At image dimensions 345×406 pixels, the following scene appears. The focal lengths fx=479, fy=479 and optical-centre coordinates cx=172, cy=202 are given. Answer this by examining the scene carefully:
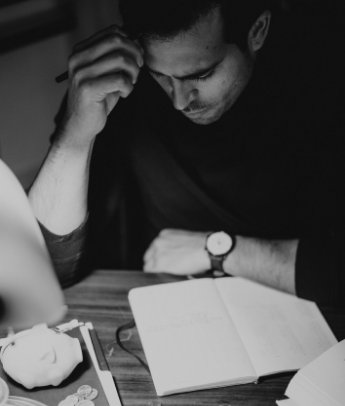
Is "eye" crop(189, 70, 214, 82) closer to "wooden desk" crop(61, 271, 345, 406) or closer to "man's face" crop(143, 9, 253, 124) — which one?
"man's face" crop(143, 9, 253, 124)

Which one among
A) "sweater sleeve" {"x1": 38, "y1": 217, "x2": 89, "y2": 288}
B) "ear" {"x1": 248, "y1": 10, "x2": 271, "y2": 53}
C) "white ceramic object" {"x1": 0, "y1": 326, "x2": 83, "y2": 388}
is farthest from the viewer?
"ear" {"x1": 248, "y1": 10, "x2": 271, "y2": 53}

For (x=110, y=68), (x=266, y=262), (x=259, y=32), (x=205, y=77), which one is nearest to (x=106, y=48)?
(x=110, y=68)

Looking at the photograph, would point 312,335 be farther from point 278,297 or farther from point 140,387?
point 140,387

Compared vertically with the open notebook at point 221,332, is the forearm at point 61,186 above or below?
above

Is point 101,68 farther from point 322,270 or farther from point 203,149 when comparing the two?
point 322,270

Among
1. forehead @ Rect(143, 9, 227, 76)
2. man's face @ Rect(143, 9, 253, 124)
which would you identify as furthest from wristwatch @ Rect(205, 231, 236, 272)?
forehead @ Rect(143, 9, 227, 76)

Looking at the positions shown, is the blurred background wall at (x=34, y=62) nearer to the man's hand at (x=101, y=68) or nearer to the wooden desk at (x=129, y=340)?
the man's hand at (x=101, y=68)

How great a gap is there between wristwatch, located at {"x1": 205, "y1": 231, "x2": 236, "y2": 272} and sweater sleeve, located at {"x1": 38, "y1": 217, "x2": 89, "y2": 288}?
0.31 metres

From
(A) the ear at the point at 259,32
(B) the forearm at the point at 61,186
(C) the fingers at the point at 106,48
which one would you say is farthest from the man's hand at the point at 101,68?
(A) the ear at the point at 259,32

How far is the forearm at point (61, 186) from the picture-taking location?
116cm

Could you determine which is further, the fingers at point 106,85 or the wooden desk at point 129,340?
the fingers at point 106,85

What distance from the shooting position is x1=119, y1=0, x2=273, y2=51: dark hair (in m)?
1.02

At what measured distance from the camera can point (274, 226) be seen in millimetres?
1489

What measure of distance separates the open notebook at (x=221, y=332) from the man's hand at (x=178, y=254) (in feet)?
0.24
